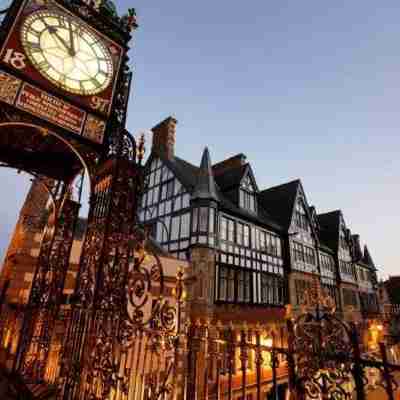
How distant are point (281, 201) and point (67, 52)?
2138 centimetres

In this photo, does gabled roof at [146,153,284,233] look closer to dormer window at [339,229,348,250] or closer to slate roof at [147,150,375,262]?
slate roof at [147,150,375,262]

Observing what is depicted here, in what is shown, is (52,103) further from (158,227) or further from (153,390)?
(158,227)

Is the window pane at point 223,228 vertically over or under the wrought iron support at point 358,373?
over

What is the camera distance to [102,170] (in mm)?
3939

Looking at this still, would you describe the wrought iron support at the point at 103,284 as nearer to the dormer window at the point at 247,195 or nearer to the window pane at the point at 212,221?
the window pane at the point at 212,221

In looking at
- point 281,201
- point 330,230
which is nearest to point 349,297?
A: point 330,230

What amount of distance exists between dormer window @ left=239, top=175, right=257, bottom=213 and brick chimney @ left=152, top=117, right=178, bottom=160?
5653 mm

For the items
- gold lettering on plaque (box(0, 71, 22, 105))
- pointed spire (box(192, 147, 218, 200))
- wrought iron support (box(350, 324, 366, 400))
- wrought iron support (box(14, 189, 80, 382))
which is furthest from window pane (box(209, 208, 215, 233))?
wrought iron support (box(350, 324, 366, 400))

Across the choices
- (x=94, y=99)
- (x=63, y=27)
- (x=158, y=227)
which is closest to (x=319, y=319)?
(x=94, y=99)

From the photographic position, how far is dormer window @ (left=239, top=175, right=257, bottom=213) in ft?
60.4

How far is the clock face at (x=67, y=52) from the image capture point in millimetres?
3727

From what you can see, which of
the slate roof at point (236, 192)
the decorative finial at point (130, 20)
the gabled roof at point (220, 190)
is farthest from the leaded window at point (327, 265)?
the decorative finial at point (130, 20)

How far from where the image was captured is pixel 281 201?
23.1 m

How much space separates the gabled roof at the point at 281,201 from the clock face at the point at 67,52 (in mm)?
18351
